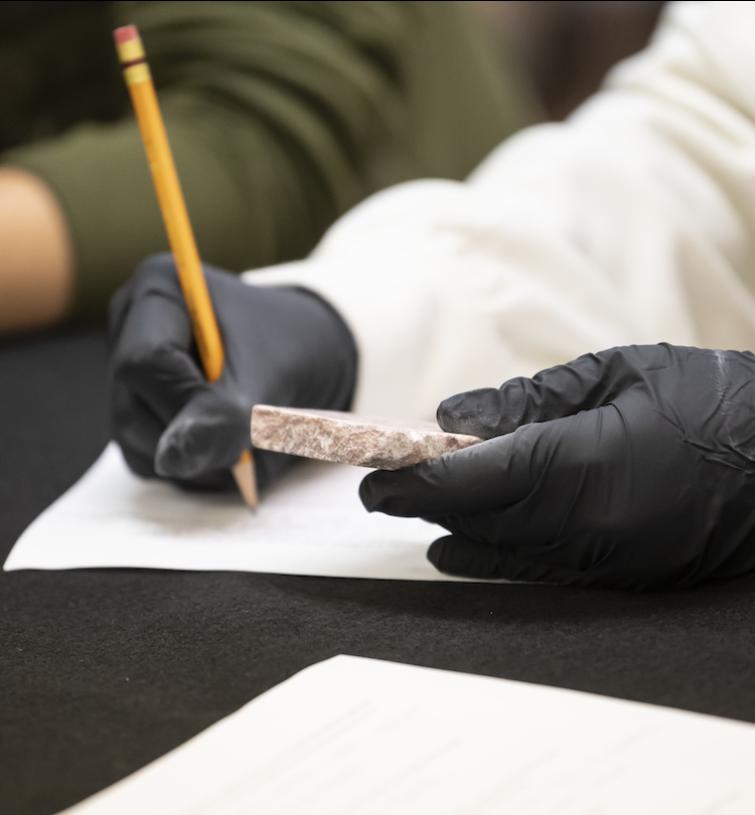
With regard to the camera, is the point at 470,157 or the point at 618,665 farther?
the point at 470,157

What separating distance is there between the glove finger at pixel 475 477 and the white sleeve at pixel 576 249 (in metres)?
0.29

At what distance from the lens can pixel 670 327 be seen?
2.87 feet

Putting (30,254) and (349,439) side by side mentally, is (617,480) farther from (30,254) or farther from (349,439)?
(30,254)

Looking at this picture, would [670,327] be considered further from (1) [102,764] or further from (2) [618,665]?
(1) [102,764]

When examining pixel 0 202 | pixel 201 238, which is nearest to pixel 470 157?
pixel 201 238

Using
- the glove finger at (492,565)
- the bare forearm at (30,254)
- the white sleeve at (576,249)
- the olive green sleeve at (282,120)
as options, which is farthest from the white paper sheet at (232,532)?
the olive green sleeve at (282,120)

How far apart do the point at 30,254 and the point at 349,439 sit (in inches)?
31.4

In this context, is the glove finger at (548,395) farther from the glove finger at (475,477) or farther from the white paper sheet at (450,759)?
the white paper sheet at (450,759)

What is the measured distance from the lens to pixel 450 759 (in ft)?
1.33

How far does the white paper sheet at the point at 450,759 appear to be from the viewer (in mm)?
379

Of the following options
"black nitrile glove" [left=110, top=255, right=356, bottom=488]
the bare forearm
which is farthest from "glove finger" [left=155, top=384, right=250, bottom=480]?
the bare forearm

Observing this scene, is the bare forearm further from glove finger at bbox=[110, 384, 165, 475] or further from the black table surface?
the black table surface

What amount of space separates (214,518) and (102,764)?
30cm

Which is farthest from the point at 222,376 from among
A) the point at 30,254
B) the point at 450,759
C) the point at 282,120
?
the point at 282,120
